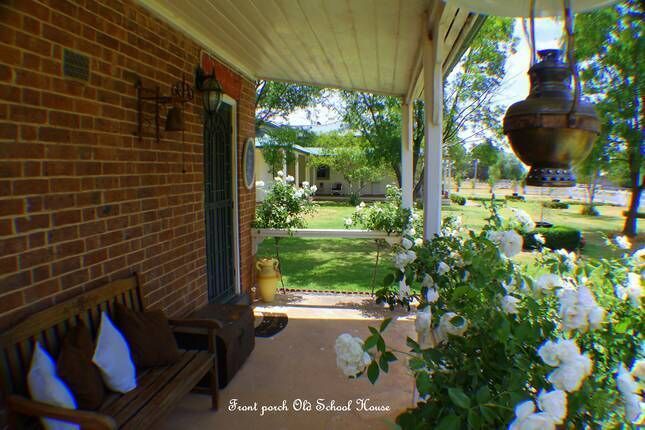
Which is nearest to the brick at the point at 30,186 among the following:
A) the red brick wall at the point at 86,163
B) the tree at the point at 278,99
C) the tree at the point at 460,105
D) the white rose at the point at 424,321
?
the red brick wall at the point at 86,163


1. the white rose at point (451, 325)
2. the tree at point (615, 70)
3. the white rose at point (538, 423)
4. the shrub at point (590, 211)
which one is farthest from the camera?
the shrub at point (590, 211)

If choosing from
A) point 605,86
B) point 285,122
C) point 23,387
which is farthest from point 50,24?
point 605,86

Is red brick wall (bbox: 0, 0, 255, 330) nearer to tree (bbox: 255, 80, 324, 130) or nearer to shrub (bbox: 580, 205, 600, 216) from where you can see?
tree (bbox: 255, 80, 324, 130)

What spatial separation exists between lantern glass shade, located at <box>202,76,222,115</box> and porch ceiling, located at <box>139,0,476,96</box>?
38 centimetres

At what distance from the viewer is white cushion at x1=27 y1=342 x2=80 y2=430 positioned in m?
1.67

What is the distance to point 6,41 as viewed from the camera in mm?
1676

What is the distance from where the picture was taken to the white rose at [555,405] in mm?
727

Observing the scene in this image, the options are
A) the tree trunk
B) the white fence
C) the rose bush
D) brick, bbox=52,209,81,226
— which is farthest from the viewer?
the tree trunk

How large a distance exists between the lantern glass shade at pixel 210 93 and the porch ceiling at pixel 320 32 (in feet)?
1.24

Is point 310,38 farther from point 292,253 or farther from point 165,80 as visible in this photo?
point 292,253

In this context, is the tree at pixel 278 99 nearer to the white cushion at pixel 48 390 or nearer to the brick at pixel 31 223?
the brick at pixel 31 223

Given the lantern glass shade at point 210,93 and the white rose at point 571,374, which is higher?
the lantern glass shade at point 210,93

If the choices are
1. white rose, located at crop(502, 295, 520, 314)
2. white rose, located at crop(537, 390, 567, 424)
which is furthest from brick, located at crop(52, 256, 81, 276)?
white rose, located at crop(537, 390, 567, 424)

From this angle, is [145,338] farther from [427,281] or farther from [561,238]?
[561,238]
